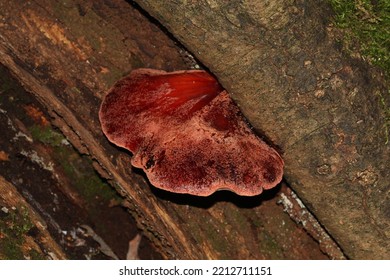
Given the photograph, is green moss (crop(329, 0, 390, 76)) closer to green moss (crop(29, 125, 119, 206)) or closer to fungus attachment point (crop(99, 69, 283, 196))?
fungus attachment point (crop(99, 69, 283, 196))

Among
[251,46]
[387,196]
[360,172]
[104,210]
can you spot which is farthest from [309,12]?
[104,210]

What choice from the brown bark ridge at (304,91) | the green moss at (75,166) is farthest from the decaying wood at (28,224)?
the brown bark ridge at (304,91)

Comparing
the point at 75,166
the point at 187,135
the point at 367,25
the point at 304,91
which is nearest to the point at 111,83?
the point at 187,135

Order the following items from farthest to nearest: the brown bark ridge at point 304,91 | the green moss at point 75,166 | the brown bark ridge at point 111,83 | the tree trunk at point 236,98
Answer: the green moss at point 75,166
the brown bark ridge at point 111,83
the tree trunk at point 236,98
the brown bark ridge at point 304,91

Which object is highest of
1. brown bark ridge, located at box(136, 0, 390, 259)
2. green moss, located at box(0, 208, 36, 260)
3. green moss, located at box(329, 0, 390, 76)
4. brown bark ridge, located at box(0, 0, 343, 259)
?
green moss, located at box(329, 0, 390, 76)

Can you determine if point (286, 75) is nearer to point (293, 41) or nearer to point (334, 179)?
point (293, 41)

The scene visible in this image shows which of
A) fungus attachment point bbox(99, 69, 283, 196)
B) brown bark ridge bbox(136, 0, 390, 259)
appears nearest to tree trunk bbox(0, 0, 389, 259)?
brown bark ridge bbox(136, 0, 390, 259)

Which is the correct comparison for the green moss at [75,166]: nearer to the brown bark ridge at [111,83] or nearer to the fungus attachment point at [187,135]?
the brown bark ridge at [111,83]
